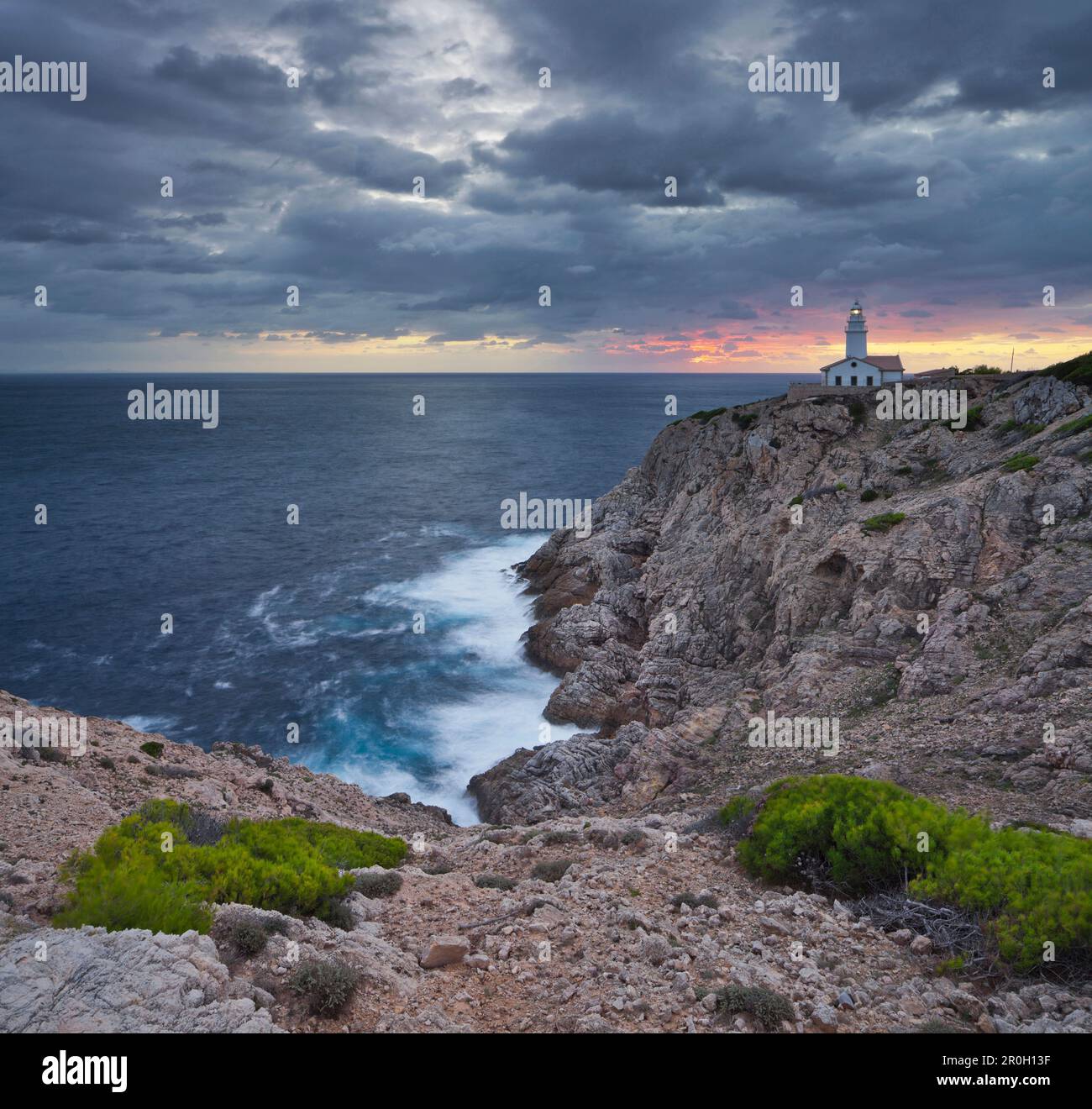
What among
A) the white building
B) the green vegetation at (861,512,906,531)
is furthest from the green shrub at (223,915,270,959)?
the white building

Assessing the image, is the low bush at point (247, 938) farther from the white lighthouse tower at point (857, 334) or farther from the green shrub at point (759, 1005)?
the white lighthouse tower at point (857, 334)

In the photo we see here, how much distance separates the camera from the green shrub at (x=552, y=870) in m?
13.2

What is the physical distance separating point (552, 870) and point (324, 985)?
6159mm

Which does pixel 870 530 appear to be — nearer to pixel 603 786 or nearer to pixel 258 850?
pixel 603 786

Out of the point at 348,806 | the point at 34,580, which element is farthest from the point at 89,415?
the point at 348,806

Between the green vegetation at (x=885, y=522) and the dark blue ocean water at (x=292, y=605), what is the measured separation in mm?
16953

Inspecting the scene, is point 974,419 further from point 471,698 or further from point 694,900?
point 694,900

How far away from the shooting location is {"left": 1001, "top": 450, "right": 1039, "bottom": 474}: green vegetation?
2862cm

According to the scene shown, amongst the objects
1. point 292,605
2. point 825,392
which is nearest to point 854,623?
point 825,392

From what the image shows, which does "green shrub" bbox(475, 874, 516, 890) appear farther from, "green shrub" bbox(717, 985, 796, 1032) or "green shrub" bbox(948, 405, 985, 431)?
"green shrub" bbox(948, 405, 985, 431)

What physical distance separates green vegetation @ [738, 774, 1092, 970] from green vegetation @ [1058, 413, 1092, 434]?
23.7 m

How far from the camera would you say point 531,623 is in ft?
162

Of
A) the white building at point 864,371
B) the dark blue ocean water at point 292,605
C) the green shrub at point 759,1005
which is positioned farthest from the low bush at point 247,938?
the white building at point 864,371

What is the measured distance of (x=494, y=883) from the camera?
13.1 metres
